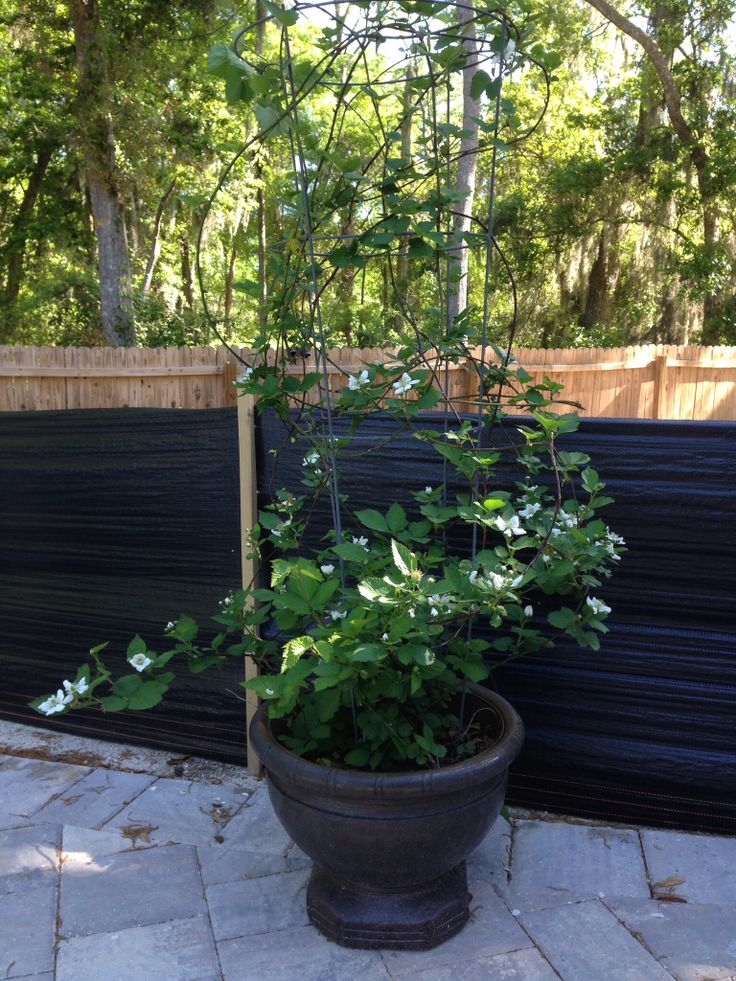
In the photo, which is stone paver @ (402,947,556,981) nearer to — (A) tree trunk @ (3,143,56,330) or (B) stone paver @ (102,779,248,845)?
(B) stone paver @ (102,779,248,845)

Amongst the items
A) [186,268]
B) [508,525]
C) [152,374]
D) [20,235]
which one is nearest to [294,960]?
[508,525]

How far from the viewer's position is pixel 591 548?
2344 mm

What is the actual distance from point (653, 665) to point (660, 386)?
7.37 metres

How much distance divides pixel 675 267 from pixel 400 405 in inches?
566

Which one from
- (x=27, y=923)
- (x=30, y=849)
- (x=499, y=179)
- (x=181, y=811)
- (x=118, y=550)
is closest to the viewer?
(x=27, y=923)

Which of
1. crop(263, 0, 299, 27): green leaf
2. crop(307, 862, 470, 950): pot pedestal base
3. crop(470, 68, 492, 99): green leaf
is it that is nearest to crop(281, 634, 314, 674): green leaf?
crop(307, 862, 470, 950): pot pedestal base

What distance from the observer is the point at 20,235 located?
18.2 meters

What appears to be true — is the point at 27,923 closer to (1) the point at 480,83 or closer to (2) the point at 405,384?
(2) the point at 405,384

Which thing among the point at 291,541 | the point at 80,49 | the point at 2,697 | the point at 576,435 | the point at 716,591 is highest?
the point at 80,49

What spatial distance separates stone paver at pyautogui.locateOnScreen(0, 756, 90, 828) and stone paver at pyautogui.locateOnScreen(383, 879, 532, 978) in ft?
5.00

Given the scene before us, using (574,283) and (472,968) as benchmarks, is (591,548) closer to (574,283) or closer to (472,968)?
(472,968)

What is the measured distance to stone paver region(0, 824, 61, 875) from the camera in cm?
271

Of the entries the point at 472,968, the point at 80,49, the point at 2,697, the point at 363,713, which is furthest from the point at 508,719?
the point at 80,49

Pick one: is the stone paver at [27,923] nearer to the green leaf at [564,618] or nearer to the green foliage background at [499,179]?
the green leaf at [564,618]
